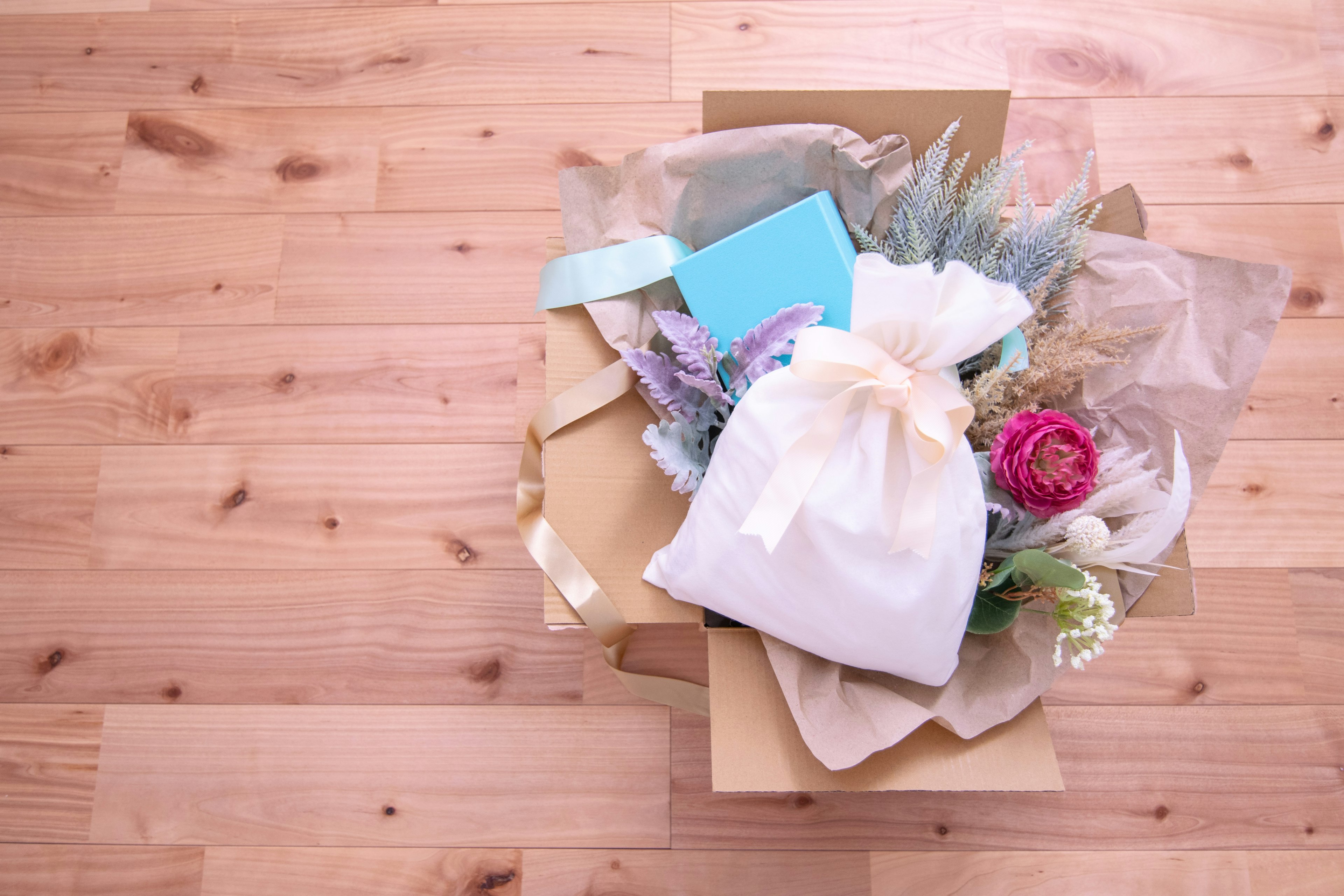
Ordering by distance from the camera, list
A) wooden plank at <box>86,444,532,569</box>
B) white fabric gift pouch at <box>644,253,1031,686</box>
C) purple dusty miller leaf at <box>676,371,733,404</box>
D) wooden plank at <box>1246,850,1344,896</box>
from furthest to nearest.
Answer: wooden plank at <box>86,444,532,569</box>
wooden plank at <box>1246,850,1344,896</box>
purple dusty miller leaf at <box>676,371,733,404</box>
white fabric gift pouch at <box>644,253,1031,686</box>

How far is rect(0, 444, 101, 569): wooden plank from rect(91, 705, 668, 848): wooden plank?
0.27 meters

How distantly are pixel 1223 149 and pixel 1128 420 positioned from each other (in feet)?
2.40

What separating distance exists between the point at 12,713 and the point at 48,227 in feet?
2.27

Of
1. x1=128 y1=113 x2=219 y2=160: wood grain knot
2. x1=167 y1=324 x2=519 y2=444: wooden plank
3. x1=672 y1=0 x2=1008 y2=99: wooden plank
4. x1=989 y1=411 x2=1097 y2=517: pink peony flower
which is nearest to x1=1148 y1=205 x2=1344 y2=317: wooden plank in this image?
x1=672 y1=0 x2=1008 y2=99: wooden plank

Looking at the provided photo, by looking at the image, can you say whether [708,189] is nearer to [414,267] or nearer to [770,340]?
[770,340]

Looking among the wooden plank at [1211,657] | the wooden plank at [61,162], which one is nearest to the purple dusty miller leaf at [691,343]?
the wooden plank at [1211,657]

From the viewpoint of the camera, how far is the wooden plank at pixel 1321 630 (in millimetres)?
1049

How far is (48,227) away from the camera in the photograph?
1.23 meters

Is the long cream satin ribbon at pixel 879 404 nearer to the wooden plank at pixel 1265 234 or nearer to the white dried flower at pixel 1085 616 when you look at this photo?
the white dried flower at pixel 1085 616

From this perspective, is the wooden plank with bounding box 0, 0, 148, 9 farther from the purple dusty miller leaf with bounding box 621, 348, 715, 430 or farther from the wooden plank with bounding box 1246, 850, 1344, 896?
the wooden plank with bounding box 1246, 850, 1344, 896

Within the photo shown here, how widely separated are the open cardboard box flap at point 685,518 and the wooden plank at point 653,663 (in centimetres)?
32

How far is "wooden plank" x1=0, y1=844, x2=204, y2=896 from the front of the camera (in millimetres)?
1053

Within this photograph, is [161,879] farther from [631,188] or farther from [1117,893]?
[1117,893]

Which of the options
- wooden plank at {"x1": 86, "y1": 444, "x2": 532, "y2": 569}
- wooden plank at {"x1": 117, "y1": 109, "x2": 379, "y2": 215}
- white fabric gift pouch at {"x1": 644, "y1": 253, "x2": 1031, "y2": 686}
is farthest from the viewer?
wooden plank at {"x1": 117, "y1": 109, "x2": 379, "y2": 215}
